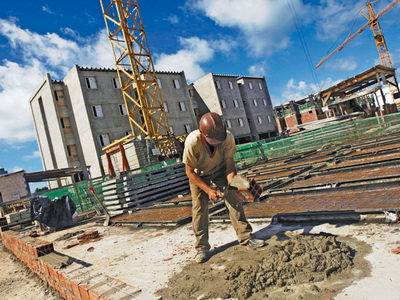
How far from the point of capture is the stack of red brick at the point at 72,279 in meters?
2.74

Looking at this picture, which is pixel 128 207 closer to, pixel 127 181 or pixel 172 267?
pixel 127 181

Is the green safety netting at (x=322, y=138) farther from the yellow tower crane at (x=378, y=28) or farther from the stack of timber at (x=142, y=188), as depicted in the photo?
the yellow tower crane at (x=378, y=28)

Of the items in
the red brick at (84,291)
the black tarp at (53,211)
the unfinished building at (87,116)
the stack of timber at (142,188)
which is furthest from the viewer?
the unfinished building at (87,116)

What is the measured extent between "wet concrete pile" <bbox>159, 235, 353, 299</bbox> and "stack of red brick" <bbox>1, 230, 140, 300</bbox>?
1.54ft

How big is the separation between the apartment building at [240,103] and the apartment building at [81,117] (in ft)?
41.9

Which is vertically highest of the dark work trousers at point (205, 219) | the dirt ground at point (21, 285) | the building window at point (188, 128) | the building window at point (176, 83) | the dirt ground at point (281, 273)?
the building window at point (176, 83)

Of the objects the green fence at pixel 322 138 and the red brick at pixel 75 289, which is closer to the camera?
the red brick at pixel 75 289

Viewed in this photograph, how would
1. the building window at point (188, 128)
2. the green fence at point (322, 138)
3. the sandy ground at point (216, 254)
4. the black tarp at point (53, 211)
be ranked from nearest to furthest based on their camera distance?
the sandy ground at point (216, 254), the black tarp at point (53, 211), the green fence at point (322, 138), the building window at point (188, 128)

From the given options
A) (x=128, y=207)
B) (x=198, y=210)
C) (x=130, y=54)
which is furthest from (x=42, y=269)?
(x=130, y=54)

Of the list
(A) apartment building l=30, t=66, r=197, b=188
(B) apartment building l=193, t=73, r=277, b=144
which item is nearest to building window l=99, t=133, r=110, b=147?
(A) apartment building l=30, t=66, r=197, b=188

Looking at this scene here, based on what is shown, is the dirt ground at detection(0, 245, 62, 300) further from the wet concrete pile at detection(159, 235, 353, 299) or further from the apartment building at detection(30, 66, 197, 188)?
the apartment building at detection(30, 66, 197, 188)

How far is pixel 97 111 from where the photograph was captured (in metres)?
27.3

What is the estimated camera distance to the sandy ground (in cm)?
216

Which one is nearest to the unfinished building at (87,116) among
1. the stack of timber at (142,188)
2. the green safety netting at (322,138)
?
the green safety netting at (322,138)
